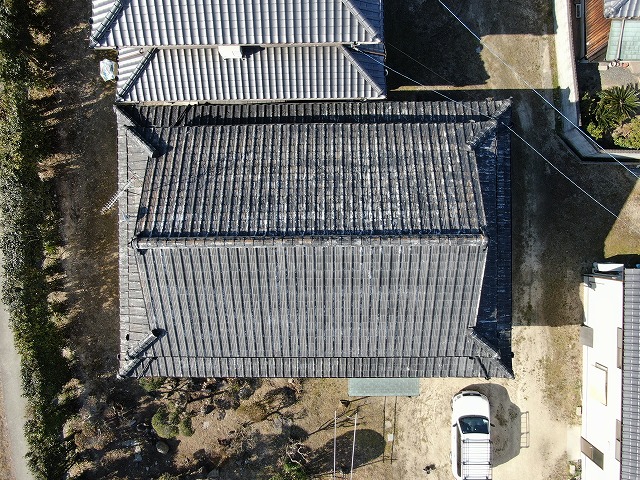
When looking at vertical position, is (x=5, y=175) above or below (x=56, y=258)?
above

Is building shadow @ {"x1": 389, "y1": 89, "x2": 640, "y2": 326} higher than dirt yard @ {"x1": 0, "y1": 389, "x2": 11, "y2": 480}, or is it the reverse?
building shadow @ {"x1": 389, "y1": 89, "x2": 640, "y2": 326}

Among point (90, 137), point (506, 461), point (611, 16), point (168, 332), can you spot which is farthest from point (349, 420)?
point (611, 16)

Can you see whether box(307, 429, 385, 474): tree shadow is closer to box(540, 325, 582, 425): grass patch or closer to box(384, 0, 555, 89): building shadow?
box(540, 325, 582, 425): grass patch

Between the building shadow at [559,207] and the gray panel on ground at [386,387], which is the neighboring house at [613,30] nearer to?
the building shadow at [559,207]

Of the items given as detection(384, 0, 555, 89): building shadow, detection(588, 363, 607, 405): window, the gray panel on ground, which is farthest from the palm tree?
the gray panel on ground

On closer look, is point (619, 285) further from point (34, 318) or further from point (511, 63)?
point (34, 318)

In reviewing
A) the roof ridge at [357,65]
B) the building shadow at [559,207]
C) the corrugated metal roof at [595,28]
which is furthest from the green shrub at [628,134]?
the roof ridge at [357,65]

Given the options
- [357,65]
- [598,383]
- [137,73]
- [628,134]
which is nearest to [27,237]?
[137,73]

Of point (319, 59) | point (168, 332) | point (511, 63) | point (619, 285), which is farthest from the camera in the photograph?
point (511, 63)
